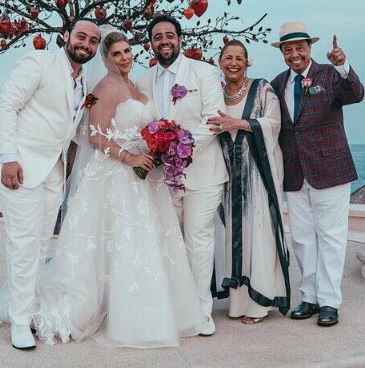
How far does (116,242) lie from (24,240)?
1.95ft

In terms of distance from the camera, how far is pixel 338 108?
16.6ft

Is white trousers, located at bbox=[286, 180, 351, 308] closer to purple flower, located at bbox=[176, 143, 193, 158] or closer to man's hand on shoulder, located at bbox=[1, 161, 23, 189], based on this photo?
purple flower, located at bbox=[176, 143, 193, 158]

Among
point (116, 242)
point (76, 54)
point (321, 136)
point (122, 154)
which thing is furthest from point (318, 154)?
point (76, 54)

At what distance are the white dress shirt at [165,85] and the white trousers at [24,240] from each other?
2.80 ft

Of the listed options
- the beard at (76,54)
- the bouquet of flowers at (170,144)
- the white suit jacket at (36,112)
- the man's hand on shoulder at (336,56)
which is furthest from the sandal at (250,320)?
the beard at (76,54)

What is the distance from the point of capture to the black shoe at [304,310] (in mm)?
5197

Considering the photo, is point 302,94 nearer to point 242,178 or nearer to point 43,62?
point 242,178

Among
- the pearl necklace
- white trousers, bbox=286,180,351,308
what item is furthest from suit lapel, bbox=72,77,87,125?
white trousers, bbox=286,180,351,308

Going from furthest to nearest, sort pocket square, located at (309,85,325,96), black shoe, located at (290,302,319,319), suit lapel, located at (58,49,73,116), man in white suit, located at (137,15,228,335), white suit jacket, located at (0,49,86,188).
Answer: black shoe, located at (290,302,319,319), pocket square, located at (309,85,325,96), man in white suit, located at (137,15,228,335), suit lapel, located at (58,49,73,116), white suit jacket, located at (0,49,86,188)

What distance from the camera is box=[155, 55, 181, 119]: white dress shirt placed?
4.88 meters

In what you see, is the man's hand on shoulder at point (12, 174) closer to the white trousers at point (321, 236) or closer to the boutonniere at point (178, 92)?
the boutonniere at point (178, 92)

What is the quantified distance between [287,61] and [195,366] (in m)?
2.26

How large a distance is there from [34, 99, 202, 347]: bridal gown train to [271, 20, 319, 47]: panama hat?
1.12 m

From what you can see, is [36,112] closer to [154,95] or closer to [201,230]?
[154,95]
